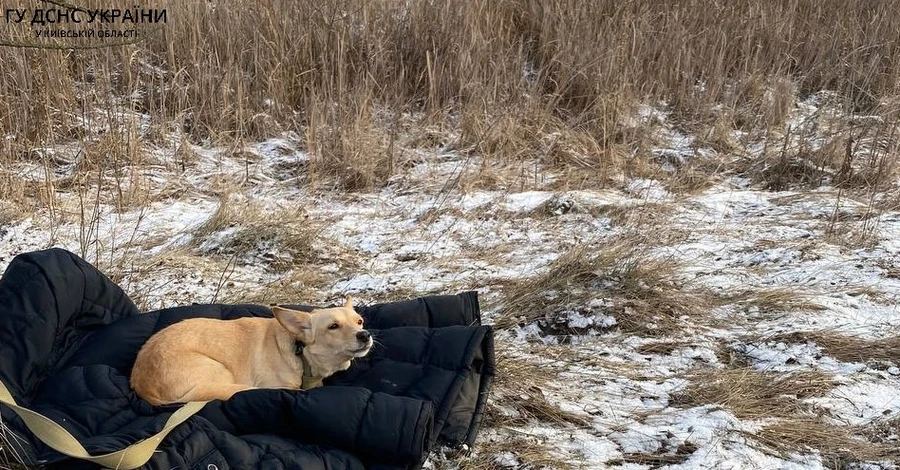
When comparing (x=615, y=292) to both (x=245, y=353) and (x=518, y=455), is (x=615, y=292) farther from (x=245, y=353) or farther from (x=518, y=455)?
(x=245, y=353)

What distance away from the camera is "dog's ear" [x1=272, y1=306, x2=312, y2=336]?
3.11 m

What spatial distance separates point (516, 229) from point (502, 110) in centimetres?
200

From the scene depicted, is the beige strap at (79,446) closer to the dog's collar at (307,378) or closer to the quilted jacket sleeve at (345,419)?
the quilted jacket sleeve at (345,419)

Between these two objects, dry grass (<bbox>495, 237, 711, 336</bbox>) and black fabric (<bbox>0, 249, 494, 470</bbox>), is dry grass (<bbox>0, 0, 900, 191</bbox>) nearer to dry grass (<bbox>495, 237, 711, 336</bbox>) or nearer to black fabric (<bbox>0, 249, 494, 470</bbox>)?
dry grass (<bbox>495, 237, 711, 336</bbox>)

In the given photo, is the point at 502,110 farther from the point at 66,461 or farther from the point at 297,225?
the point at 66,461

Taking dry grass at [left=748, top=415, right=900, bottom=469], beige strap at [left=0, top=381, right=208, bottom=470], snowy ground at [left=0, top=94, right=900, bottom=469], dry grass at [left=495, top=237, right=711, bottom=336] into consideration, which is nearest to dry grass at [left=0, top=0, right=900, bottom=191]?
snowy ground at [left=0, top=94, right=900, bottom=469]

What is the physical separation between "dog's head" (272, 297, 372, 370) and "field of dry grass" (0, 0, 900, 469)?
633mm

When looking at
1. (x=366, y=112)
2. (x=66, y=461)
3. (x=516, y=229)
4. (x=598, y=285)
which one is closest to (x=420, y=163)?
(x=366, y=112)

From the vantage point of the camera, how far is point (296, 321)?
3143mm

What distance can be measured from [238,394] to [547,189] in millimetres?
3889

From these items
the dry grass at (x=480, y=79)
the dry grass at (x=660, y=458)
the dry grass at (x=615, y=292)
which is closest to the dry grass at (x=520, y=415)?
the dry grass at (x=660, y=458)

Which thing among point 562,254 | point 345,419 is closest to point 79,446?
point 345,419

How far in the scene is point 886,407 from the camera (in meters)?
2.91

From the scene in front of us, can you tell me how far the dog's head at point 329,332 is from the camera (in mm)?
3025
